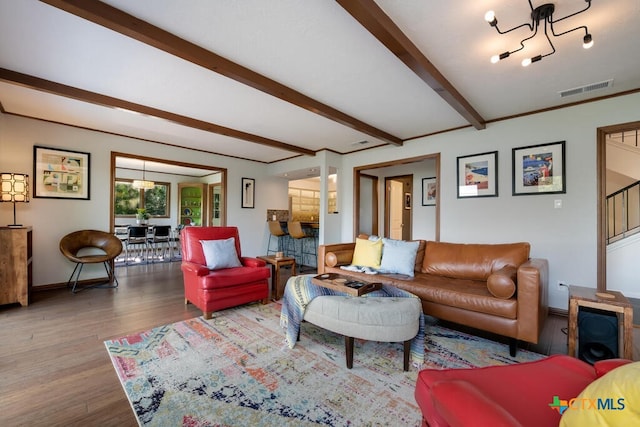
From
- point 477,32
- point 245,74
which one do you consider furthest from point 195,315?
point 477,32

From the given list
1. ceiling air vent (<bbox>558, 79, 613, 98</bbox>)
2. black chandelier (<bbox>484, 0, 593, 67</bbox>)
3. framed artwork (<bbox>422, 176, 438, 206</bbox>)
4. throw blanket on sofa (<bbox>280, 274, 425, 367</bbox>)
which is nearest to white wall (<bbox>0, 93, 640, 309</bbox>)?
ceiling air vent (<bbox>558, 79, 613, 98</bbox>)

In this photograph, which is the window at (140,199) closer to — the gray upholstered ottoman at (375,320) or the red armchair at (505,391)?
the gray upholstered ottoman at (375,320)

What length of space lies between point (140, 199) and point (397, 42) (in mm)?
8824

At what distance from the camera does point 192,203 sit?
916 cm

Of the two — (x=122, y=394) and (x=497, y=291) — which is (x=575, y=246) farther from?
(x=122, y=394)

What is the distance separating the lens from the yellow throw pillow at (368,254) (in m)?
3.44

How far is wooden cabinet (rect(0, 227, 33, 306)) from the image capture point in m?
3.13

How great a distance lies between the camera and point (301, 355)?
2.20m

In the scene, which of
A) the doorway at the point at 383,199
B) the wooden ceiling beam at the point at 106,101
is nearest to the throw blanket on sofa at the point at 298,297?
the wooden ceiling beam at the point at 106,101

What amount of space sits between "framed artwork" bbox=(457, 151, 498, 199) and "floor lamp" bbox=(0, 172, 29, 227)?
569cm

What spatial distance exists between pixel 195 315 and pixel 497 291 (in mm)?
2951

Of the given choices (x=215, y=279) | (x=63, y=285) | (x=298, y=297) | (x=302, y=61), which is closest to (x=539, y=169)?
(x=302, y=61)

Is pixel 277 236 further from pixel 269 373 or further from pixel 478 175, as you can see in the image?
pixel 269 373

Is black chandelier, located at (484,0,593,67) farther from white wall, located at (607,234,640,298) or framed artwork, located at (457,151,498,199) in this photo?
white wall, located at (607,234,640,298)
